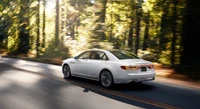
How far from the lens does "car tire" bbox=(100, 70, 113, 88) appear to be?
909 cm

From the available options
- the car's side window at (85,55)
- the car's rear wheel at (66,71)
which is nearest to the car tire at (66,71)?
the car's rear wheel at (66,71)

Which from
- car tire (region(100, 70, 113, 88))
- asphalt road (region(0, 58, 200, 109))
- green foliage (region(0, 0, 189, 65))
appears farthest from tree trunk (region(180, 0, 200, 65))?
car tire (region(100, 70, 113, 88))

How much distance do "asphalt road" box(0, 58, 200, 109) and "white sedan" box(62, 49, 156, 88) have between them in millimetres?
376

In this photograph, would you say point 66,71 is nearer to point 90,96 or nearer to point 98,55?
point 98,55

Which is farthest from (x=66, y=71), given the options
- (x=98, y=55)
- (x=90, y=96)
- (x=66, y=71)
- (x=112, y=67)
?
(x=90, y=96)

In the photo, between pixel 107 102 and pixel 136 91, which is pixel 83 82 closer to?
pixel 136 91

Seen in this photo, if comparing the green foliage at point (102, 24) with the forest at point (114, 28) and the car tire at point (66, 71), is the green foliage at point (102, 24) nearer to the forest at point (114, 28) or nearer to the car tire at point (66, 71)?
the forest at point (114, 28)

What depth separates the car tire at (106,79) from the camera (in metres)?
9.09

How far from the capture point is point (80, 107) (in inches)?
256

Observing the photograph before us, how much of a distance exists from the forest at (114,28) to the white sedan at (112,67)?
634cm

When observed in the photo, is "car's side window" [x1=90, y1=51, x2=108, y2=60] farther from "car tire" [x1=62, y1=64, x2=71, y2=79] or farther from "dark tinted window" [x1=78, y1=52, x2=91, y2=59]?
"car tire" [x1=62, y1=64, x2=71, y2=79]

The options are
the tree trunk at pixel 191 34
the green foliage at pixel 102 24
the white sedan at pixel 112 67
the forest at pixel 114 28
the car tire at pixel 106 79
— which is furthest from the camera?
the green foliage at pixel 102 24

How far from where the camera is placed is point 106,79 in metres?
9.28

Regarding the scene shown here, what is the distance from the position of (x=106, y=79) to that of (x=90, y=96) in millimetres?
1536
